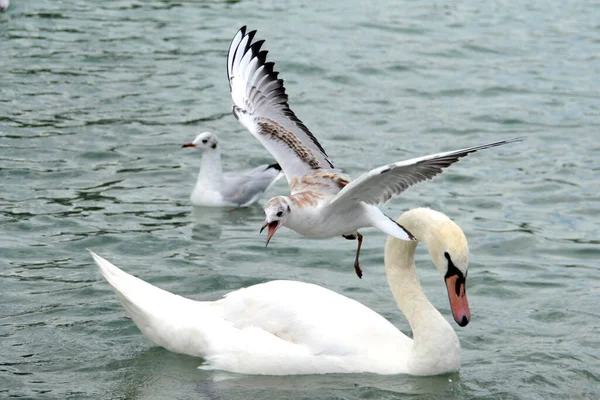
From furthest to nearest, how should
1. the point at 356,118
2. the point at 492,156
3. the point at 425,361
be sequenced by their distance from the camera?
the point at 356,118
the point at 492,156
the point at 425,361

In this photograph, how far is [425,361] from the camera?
8109 millimetres

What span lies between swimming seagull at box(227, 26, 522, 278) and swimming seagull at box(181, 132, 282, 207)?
2.08 metres

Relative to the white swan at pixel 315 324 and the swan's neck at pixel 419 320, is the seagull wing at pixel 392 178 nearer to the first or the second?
the white swan at pixel 315 324

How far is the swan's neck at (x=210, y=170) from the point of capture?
12648mm

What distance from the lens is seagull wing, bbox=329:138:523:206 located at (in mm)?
7605

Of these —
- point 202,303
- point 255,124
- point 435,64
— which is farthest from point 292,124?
point 435,64

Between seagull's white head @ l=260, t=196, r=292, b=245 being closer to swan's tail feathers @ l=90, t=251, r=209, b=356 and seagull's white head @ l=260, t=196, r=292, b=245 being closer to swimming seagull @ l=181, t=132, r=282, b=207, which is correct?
swan's tail feathers @ l=90, t=251, r=209, b=356

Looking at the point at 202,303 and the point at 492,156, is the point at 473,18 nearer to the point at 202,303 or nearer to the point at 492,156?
the point at 492,156

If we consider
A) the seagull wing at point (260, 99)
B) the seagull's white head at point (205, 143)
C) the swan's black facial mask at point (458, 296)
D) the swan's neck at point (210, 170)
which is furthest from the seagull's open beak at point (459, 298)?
the seagull's white head at point (205, 143)

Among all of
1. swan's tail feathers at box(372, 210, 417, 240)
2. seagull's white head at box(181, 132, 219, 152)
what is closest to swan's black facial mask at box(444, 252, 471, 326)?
swan's tail feathers at box(372, 210, 417, 240)

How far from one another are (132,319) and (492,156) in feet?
21.6

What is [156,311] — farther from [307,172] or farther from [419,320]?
[307,172]

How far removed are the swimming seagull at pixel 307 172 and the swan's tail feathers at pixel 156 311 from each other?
0.86m

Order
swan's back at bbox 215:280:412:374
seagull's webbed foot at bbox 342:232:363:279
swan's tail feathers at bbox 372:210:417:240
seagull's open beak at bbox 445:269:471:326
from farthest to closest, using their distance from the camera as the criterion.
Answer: seagull's webbed foot at bbox 342:232:363:279, swan's back at bbox 215:280:412:374, swan's tail feathers at bbox 372:210:417:240, seagull's open beak at bbox 445:269:471:326
